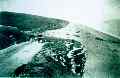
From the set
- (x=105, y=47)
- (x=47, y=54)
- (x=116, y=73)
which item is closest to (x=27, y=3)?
Result: (x=47, y=54)

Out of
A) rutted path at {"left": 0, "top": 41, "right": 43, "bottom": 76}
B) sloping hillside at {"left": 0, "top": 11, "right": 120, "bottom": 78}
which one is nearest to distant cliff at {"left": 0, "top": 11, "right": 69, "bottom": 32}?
sloping hillside at {"left": 0, "top": 11, "right": 120, "bottom": 78}

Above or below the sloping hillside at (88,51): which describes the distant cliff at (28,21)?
above

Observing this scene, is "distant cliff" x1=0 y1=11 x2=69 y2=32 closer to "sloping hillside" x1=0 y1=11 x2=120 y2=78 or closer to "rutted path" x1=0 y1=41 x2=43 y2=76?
"sloping hillside" x1=0 y1=11 x2=120 y2=78

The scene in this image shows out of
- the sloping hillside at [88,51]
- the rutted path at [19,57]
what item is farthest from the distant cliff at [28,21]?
the rutted path at [19,57]

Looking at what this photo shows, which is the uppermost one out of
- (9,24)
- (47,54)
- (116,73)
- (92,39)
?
(9,24)

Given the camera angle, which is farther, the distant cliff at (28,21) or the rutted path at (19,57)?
the distant cliff at (28,21)

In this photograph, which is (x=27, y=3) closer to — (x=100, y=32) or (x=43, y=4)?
(x=43, y=4)

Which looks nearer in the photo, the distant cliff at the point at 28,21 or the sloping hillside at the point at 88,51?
the sloping hillside at the point at 88,51

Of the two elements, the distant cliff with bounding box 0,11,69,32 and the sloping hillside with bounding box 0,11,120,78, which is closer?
the sloping hillside with bounding box 0,11,120,78

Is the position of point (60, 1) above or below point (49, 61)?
above

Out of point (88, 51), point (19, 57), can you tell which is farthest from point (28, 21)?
point (88, 51)

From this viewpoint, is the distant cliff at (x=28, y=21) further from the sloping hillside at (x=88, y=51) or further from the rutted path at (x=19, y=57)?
the rutted path at (x=19, y=57)
